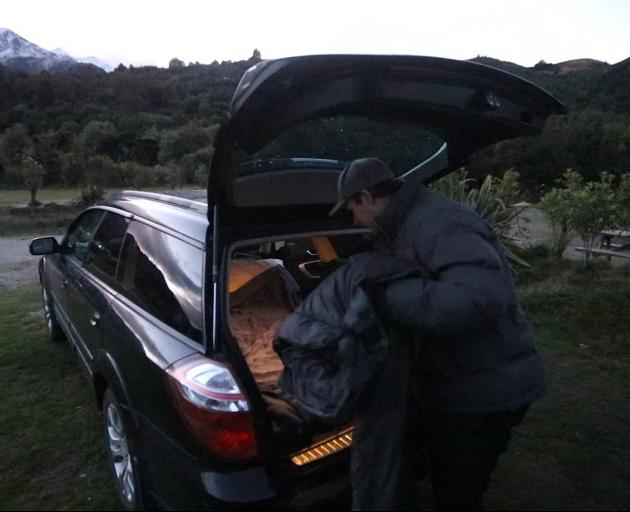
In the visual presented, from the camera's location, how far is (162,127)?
3941cm

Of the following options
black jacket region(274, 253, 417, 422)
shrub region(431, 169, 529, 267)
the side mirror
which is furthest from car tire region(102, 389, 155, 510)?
shrub region(431, 169, 529, 267)

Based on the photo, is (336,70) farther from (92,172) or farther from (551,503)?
(92,172)

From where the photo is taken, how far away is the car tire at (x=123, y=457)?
7.82ft

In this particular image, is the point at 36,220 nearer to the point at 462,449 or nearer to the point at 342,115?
the point at 342,115

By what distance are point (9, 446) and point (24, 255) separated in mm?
7444

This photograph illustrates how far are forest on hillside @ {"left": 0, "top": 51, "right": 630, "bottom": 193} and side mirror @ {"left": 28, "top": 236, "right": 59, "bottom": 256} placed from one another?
259 centimetres

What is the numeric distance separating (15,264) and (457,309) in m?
9.23

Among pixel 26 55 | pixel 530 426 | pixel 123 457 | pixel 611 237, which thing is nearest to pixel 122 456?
pixel 123 457

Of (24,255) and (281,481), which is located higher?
(281,481)

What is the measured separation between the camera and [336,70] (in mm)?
2041

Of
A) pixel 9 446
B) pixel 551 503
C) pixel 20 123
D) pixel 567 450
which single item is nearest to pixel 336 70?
pixel 551 503

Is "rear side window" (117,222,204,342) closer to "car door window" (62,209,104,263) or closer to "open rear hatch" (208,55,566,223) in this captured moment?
"open rear hatch" (208,55,566,223)

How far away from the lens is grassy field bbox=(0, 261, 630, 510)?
2.85m

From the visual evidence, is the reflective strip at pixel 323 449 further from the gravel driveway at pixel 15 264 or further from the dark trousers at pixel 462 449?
the gravel driveway at pixel 15 264
